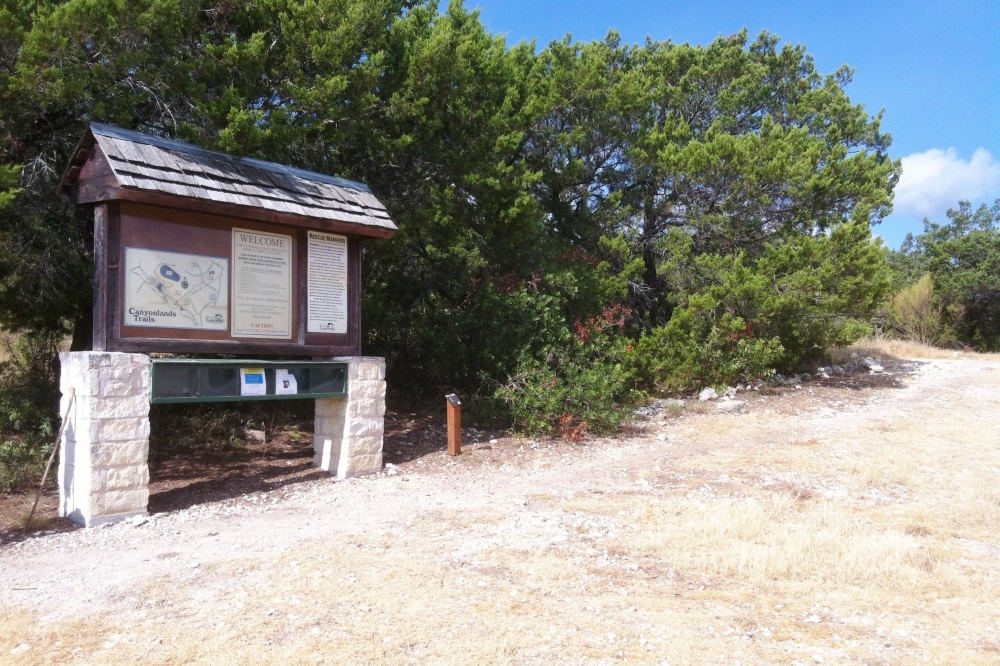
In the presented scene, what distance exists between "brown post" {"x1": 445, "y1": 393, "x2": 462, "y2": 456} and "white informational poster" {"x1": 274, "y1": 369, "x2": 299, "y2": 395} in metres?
2.43

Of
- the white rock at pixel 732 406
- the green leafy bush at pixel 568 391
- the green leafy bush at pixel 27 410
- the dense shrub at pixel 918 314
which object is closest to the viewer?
the green leafy bush at pixel 27 410

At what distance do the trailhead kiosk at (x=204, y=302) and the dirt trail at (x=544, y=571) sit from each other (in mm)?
700

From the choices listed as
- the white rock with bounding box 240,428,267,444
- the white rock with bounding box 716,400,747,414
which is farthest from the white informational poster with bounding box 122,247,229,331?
the white rock with bounding box 716,400,747,414

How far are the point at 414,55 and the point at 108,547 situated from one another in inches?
303

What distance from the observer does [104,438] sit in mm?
6918

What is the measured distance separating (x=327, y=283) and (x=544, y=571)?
4638 mm

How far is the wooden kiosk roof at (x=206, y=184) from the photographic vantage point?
7.29 metres

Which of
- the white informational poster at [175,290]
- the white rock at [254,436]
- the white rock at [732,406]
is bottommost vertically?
the white rock at [254,436]

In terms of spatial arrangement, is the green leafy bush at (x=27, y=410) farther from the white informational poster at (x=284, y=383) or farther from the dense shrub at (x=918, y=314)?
the dense shrub at (x=918, y=314)

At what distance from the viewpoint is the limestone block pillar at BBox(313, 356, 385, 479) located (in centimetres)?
911

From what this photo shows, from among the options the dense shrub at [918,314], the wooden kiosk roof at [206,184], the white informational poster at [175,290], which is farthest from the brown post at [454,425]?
the dense shrub at [918,314]

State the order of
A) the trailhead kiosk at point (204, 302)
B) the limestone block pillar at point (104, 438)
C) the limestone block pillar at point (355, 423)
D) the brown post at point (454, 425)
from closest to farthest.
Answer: the limestone block pillar at point (104, 438), the trailhead kiosk at point (204, 302), the limestone block pillar at point (355, 423), the brown post at point (454, 425)

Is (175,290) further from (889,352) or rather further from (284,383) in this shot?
(889,352)

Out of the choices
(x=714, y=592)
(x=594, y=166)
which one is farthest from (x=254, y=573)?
(x=594, y=166)
